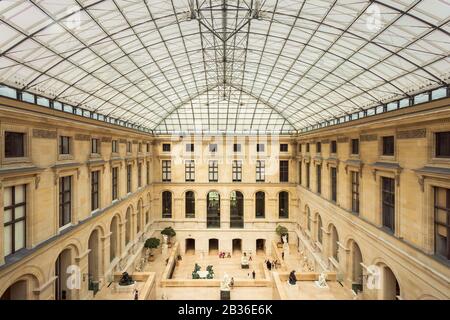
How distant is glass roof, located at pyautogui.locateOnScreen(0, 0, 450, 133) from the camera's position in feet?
47.2

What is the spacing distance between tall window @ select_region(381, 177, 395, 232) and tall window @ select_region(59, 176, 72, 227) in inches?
770

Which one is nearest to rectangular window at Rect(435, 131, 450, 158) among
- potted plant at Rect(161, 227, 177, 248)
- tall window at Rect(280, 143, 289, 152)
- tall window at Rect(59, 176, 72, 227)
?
tall window at Rect(59, 176, 72, 227)

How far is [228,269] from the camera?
38.4m

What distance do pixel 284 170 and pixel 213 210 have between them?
11518 mm

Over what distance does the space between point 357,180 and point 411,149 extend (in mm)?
7235

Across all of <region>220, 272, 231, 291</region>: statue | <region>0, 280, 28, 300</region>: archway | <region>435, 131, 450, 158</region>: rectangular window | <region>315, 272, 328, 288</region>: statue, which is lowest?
<region>220, 272, 231, 291</region>: statue

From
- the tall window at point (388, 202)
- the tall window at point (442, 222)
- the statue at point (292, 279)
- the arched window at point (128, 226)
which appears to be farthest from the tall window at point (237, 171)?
the tall window at point (442, 222)

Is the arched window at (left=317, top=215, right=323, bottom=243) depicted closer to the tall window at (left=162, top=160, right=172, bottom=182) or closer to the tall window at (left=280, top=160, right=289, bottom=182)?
the tall window at (left=280, top=160, right=289, bottom=182)

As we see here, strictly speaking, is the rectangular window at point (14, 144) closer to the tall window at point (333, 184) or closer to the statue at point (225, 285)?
the statue at point (225, 285)

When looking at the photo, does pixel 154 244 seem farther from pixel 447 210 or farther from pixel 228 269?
pixel 447 210

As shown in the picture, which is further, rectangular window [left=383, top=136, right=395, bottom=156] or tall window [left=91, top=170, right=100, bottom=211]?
tall window [left=91, top=170, right=100, bottom=211]

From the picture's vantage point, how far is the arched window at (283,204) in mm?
44406
